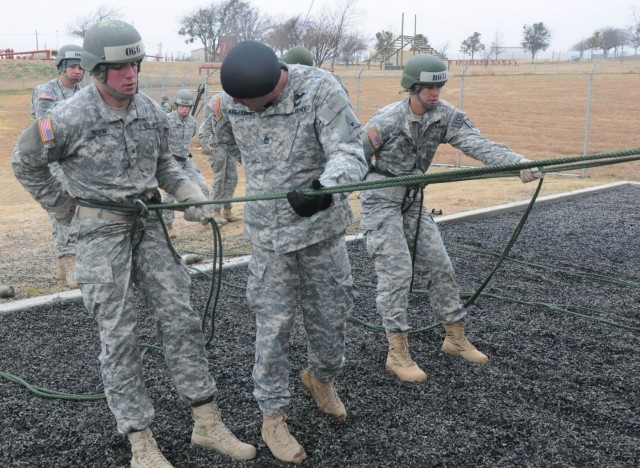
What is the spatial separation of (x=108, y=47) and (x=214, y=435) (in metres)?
1.86

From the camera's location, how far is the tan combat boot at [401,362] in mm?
4227

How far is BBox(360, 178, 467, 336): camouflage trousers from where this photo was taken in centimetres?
438

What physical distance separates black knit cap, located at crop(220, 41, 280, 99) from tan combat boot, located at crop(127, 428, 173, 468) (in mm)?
1598

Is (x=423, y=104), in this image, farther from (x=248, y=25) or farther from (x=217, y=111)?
(x=248, y=25)

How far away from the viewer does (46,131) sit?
3.16 m

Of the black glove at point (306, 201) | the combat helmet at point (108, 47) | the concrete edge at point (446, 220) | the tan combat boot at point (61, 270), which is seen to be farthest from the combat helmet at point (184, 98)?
the black glove at point (306, 201)

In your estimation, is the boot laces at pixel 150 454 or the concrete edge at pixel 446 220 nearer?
the boot laces at pixel 150 454

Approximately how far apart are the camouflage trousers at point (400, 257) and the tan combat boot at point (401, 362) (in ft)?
0.21

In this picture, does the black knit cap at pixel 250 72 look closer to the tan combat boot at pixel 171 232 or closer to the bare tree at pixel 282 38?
the tan combat boot at pixel 171 232

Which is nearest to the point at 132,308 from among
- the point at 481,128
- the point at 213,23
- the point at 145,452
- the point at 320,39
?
the point at 145,452

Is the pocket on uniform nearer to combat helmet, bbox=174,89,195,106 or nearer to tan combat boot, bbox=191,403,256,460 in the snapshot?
tan combat boot, bbox=191,403,256,460

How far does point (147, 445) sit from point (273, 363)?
2.23 feet

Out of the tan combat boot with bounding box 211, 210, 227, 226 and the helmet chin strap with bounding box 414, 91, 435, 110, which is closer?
the helmet chin strap with bounding box 414, 91, 435, 110

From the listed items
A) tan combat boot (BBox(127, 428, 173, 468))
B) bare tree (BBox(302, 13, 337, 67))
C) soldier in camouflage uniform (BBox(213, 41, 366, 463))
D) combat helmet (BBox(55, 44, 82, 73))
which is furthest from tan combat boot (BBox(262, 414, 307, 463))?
bare tree (BBox(302, 13, 337, 67))
